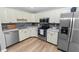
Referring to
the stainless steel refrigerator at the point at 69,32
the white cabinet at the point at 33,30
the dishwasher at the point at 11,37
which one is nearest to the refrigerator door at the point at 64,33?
the stainless steel refrigerator at the point at 69,32

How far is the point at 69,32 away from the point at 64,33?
0.43ft

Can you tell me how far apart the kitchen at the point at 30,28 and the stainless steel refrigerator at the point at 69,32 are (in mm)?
149

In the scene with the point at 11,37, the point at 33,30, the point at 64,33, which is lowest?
the point at 11,37

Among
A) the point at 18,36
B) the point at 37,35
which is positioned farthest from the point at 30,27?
the point at 18,36

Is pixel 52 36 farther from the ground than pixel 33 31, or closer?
closer

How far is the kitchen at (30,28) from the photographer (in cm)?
118

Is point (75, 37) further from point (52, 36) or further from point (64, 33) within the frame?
point (52, 36)

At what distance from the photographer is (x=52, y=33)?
192cm

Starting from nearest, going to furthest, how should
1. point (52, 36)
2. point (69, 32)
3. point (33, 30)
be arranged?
1. point (33, 30)
2. point (69, 32)
3. point (52, 36)

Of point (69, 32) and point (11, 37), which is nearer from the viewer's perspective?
point (69, 32)

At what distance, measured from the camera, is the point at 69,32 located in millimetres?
1593

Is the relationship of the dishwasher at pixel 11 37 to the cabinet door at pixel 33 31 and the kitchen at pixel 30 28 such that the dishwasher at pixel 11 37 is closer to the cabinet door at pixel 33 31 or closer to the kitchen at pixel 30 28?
the kitchen at pixel 30 28

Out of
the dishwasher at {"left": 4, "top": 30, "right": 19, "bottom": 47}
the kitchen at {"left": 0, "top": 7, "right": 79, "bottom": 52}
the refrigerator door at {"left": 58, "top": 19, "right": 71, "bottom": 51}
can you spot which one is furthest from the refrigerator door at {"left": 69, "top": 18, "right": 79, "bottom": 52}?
the dishwasher at {"left": 4, "top": 30, "right": 19, "bottom": 47}

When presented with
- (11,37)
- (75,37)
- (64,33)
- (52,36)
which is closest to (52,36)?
(52,36)
